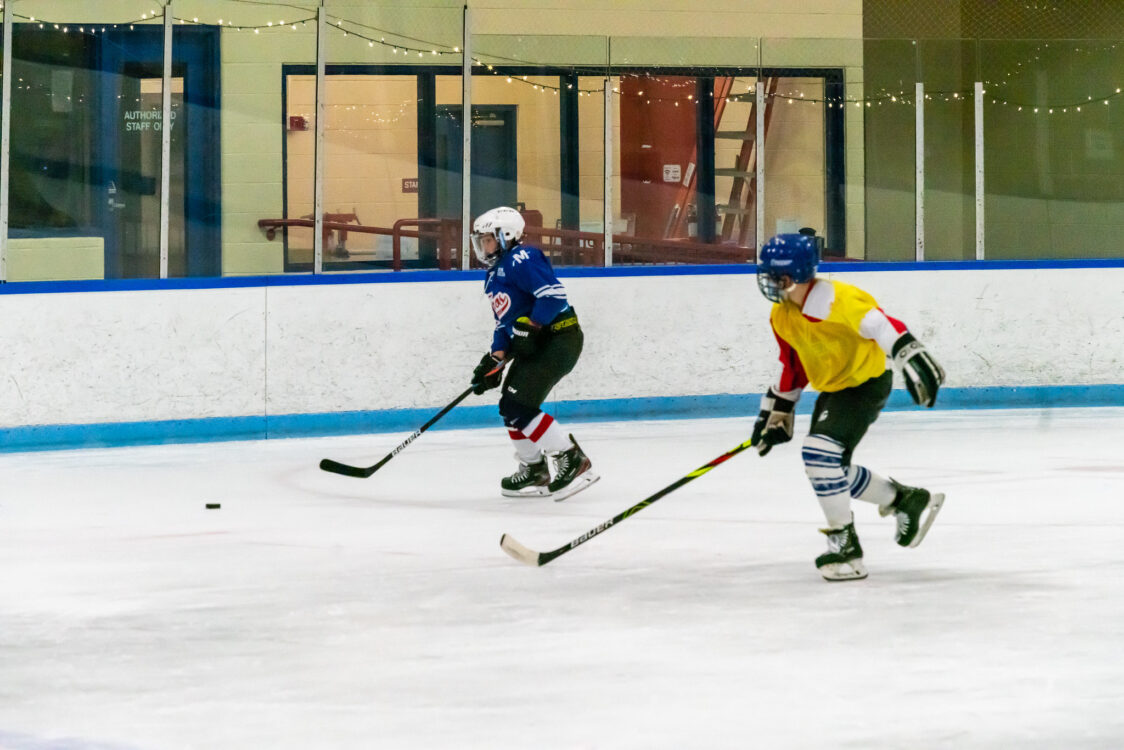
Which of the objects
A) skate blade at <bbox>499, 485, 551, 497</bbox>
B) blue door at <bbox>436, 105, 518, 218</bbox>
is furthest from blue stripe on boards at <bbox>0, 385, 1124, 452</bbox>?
skate blade at <bbox>499, 485, 551, 497</bbox>

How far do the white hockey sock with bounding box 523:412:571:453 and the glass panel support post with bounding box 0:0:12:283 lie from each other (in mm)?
2465

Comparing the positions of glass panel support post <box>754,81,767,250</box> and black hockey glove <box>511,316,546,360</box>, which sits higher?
glass panel support post <box>754,81,767,250</box>

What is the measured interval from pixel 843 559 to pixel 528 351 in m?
1.76

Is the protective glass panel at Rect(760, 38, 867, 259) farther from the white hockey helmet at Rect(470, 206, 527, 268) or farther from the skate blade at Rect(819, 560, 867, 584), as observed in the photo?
the skate blade at Rect(819, 560, 867, 584)

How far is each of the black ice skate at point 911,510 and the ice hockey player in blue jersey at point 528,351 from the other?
4.64 ft

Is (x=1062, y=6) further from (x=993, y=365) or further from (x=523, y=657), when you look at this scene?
(x=523, y=657)

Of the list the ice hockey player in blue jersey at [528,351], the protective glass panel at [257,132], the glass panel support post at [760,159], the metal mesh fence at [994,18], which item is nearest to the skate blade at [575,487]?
the ice hockey player in blue jersey at [528,351]

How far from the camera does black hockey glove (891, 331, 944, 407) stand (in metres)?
3.74

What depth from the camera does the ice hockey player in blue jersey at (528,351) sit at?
5363 mm

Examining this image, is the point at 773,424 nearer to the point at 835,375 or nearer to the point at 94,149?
the point at 835,375

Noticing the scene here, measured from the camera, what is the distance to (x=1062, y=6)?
10.3 metres

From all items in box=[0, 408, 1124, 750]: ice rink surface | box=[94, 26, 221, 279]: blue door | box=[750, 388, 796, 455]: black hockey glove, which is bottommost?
box=[0, 408, 1124, 750]: ice rink surface

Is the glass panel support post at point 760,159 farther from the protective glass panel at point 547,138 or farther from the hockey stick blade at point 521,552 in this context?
the hockey stick blade at point 521,552

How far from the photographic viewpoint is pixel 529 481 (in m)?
5.42
